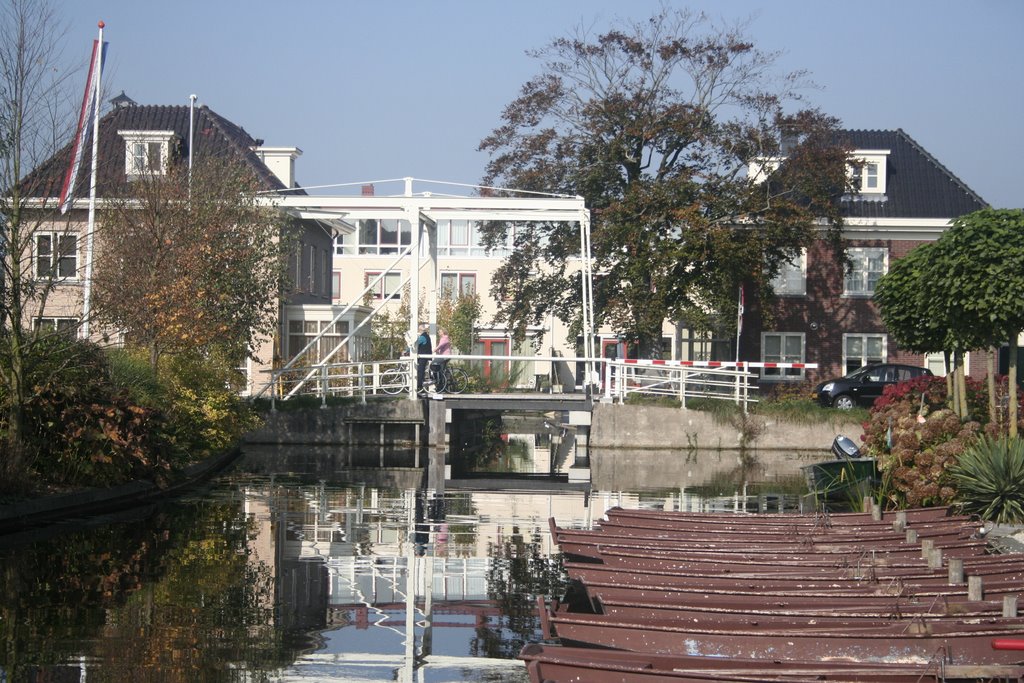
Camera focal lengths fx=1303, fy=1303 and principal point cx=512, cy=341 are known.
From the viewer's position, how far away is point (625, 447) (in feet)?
96.6

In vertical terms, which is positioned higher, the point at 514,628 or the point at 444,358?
the point at 444,358

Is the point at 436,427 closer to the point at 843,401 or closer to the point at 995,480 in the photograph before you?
the point at 843,401

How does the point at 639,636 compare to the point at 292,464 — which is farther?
the point at 292,464

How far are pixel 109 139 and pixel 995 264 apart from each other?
3053cm

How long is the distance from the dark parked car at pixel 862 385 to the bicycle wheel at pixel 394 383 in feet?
39.0

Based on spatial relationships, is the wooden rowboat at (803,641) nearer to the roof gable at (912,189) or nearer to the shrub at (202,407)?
the shrub at (202,407)

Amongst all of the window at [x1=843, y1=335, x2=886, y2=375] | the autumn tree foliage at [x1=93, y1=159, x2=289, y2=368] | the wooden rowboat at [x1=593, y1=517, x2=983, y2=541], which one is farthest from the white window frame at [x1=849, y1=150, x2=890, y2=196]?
the wooden rowboat at [x1=593, y1=517, x2=983, y2=541]

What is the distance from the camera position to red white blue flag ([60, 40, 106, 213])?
16484 mm

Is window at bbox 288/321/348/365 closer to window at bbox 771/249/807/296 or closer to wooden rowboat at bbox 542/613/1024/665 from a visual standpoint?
window at bbox 771/249/807/296

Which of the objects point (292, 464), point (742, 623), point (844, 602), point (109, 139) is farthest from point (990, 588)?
Result: point (109, 139)

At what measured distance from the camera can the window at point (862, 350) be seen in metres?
41.0

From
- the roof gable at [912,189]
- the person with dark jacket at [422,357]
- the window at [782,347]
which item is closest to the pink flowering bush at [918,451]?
the person with dark jacket at [422,357]

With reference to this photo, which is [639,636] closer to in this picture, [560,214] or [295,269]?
[560,214]

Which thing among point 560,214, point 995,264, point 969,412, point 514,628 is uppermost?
point 560,214
